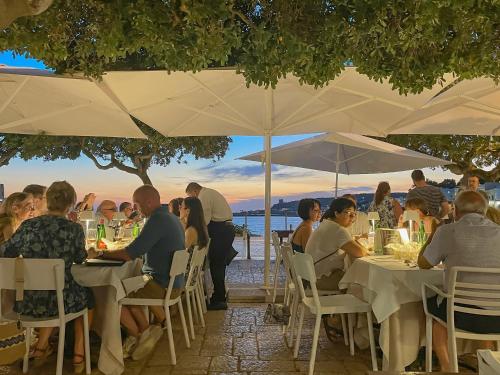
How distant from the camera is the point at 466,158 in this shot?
49.2ft

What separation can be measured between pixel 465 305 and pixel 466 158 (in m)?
12.5

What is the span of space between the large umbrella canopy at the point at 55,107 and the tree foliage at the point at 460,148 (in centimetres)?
952

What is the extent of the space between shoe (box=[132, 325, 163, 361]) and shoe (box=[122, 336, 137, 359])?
0.22 feet

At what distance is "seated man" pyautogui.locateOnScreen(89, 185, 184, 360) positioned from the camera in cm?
443

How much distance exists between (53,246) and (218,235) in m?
3.03

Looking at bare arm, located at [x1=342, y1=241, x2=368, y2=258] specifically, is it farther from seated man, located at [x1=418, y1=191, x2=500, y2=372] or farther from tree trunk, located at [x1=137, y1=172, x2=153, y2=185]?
tree trunk, located at [x1=137, y1=172, x2=153, y2=185]

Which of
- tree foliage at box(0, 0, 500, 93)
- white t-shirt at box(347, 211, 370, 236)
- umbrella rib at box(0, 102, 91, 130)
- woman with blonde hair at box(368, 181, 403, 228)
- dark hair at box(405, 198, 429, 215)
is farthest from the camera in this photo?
woman with blonde hair at box(368, 181, 403, 228)

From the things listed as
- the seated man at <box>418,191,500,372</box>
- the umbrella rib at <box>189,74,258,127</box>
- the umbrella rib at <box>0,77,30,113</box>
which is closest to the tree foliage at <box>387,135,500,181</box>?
the umbrella rib at <box>189,74,258,127</box>

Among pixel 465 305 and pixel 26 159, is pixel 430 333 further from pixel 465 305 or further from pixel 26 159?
pixel 26 159

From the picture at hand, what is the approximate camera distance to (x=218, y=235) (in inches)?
264

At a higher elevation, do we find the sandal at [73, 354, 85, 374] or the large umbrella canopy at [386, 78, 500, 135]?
the large umbrella canopy at [386, 78, 500, 135]

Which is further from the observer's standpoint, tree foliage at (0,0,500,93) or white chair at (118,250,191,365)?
white chair at (118,250,191,365)

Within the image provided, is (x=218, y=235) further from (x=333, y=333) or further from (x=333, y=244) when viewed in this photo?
(x=333, y=244)

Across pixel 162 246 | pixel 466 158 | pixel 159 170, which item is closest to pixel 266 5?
pixel 162 246
